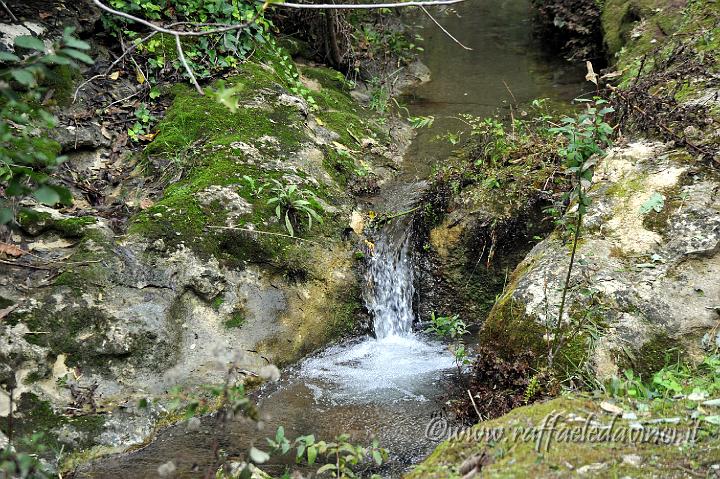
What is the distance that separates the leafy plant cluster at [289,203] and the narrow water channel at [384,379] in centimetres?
77

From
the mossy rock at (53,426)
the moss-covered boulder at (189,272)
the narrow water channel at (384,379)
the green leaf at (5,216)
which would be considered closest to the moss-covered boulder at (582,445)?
the narrow water channel at (384,379)

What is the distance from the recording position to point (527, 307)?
13.5 feet

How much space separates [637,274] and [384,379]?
82.6 inches

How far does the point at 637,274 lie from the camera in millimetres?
4059

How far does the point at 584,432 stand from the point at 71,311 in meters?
3.47

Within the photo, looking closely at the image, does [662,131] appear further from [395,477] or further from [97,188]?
[97,188]

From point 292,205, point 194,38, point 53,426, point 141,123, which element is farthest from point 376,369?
point 194,38

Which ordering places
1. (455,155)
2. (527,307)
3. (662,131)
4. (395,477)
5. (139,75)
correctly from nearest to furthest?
(395,477) → (527,307) → (662,131) → (139,75) → (455,155)

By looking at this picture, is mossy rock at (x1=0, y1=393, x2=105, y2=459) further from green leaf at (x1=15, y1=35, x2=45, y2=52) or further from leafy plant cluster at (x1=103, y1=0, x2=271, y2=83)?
leafy plant cluster at (x1=103, y1=0, x2=271, y2=83)

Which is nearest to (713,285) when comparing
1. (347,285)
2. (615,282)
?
(615,282)

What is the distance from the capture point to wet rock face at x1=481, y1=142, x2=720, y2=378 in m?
3.73

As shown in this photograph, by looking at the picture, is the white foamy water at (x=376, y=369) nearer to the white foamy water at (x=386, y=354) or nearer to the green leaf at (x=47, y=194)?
the white foamy water at (x=386, y=354)

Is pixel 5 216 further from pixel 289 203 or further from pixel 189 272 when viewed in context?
pixel 289 203

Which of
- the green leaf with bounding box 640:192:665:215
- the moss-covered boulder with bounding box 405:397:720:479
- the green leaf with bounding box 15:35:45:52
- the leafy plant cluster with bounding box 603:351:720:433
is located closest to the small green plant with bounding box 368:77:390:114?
the green leaf with bounding box 640:192:665:215
